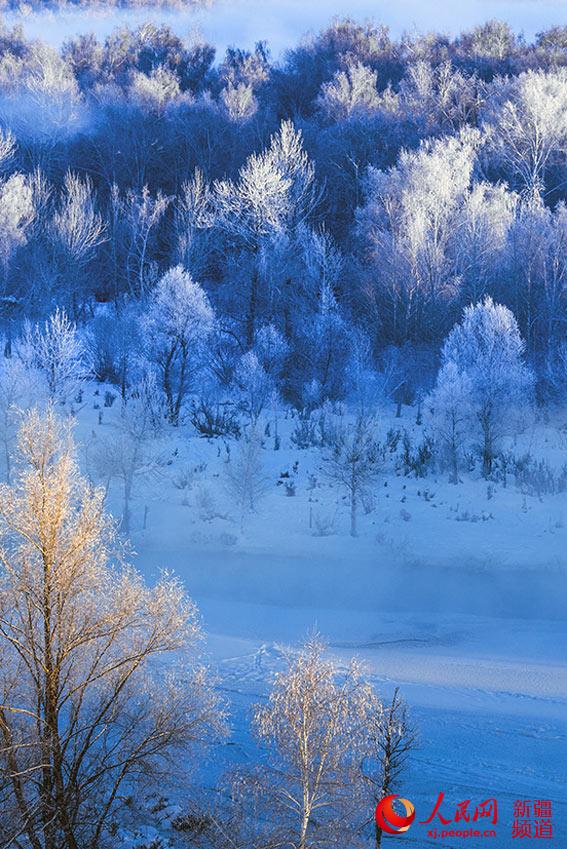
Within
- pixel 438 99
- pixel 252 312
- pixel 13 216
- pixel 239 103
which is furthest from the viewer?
pixel 239 103

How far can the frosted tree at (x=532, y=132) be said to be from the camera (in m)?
41.2

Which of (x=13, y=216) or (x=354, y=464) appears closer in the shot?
(x=354, y=464)

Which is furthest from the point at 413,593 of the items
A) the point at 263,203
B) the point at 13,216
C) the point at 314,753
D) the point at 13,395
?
the point at 13,216

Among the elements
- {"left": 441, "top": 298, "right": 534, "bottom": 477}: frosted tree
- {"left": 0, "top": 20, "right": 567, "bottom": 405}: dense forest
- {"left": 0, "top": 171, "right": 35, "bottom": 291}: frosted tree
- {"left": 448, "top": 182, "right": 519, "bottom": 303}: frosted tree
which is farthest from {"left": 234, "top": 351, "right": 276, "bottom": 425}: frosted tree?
{"left": 0, "top": 171, "right": 35, "bottom": 291}: frosted tree

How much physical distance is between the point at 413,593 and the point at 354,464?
161 inches

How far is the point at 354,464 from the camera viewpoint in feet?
79.6

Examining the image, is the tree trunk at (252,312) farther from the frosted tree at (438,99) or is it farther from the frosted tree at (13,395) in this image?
the frosted tree at (438,99)

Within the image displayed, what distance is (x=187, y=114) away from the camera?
47.6 metres

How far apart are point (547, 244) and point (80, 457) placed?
20578 millimetres

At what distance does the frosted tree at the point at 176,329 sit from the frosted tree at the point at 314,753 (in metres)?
21.2

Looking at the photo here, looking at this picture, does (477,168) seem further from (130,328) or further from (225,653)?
(225,653)

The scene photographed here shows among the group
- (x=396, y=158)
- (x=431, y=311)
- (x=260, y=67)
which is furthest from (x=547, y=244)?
(x=260, y=67)

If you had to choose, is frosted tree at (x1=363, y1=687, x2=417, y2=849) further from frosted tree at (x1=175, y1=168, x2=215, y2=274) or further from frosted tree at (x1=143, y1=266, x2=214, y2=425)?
frosted tree at (x1=175, y1=168, x2=215, y2=274)

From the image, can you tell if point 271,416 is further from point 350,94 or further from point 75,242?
point 350,94
